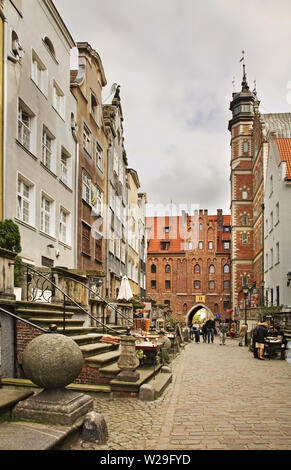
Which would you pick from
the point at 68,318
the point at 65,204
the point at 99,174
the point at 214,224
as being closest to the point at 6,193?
the point at 68,318

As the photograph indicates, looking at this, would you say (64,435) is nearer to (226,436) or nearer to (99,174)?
(226,436)

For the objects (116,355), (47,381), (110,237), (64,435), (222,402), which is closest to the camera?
(64,435)

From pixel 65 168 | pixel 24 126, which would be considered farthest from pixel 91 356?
pixel 65 168

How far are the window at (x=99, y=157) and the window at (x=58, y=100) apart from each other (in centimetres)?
583

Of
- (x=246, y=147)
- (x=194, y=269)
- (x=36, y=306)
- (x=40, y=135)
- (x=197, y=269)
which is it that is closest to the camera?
(x=36, y=306)

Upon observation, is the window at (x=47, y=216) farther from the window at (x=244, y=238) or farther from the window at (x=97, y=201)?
the window at (x=244, y=238)

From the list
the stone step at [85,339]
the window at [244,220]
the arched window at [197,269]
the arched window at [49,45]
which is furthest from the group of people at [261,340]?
the arched window at [197,269]

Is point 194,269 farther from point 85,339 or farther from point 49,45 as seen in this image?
point 85,339

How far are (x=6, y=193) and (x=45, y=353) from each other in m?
9.49

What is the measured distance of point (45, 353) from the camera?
6.00 meters

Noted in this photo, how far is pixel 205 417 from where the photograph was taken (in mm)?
7578

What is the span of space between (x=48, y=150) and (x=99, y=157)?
877 centimetres

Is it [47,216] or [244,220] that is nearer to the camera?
[47,216]

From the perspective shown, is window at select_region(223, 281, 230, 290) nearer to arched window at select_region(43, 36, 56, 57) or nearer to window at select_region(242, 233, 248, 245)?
window at select_region(242, 233, 248, 245)
